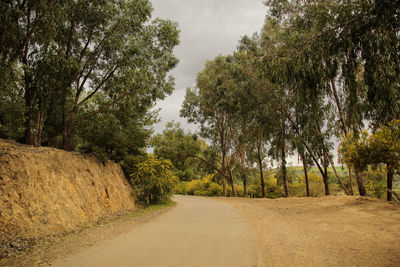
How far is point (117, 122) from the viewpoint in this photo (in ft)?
35.6

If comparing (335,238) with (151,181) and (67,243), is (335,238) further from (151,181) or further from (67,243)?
(151,181)

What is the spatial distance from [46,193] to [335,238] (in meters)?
7.71

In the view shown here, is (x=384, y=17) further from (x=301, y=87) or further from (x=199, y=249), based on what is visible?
(x=199, y=249)

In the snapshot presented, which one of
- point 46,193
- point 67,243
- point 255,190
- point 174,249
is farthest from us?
point 255,190

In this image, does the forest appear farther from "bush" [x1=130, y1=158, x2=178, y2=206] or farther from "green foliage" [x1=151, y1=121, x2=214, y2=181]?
"green foliage" [x1=151, y1=121, x2=214, y2=181]

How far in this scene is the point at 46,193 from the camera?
21.4 ft

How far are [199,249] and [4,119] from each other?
1033 cm

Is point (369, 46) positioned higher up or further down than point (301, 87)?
higher up

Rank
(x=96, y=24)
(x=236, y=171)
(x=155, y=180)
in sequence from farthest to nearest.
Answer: (x=236, y=171)
(x=155, y=180)
(x=96, y=24)

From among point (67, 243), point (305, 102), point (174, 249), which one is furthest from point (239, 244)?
point (305, 102)

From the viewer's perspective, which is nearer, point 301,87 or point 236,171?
point 301,87

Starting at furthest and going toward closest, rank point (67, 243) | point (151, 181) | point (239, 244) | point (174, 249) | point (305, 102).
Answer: point (151, 181)
point (305, 102)
point (67, 243)
point (239, 244)
point (174, 249)

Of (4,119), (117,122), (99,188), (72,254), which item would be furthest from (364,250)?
(4,119)

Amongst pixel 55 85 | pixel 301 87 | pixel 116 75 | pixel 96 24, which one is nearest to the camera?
pixel 301 87
